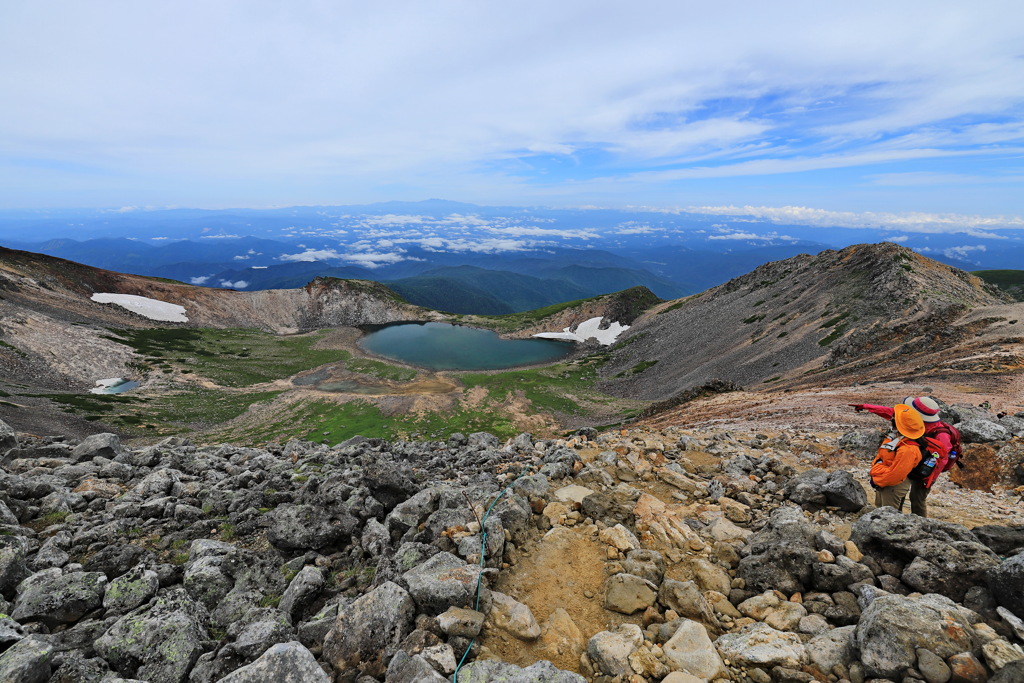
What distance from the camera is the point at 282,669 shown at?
17.2ft

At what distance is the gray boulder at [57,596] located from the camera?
21.5ft

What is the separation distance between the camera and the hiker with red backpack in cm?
886

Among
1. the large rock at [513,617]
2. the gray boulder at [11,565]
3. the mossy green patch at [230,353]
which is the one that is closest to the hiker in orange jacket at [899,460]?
the large rock at [513,617]

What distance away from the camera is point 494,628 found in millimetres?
6410

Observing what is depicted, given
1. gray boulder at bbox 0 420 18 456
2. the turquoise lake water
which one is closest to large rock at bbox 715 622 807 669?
gray boulder at bbox 0 420 18 456

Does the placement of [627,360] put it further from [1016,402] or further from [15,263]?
[15,263]

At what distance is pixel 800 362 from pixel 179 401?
272ft

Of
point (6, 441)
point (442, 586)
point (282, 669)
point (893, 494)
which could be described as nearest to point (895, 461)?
point (893, 494)

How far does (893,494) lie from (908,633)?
6.18m

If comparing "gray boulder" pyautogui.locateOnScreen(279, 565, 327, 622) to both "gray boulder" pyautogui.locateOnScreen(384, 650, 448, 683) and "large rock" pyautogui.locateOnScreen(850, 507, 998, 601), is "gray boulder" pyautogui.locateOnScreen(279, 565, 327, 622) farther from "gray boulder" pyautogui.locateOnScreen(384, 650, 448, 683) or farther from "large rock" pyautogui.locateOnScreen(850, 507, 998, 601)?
"large rock" pyautogui.locateOnScreen(850, 507, 998, 601)

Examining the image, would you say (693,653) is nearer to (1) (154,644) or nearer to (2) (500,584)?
(2) (500,584)

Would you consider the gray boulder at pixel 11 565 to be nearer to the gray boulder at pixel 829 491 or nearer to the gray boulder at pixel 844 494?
the gray boulder at pixel 829 491

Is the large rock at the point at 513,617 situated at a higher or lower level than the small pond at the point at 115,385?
higher

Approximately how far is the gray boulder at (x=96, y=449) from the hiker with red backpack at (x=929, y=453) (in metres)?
24.6
